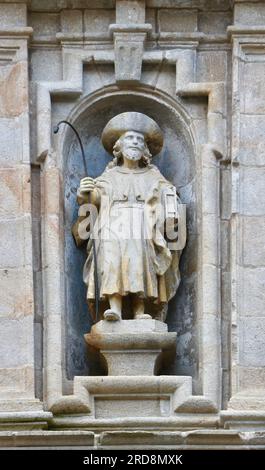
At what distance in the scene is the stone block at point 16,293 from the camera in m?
28.9

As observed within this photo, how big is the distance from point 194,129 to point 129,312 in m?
1.55

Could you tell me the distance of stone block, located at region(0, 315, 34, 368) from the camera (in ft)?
94.5

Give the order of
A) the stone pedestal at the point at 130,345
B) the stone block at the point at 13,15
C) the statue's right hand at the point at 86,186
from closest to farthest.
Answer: the stone pedestal at the point at 130,345 → the statue's right hand at the point at 86,186 → the stone block at the point at 13,15

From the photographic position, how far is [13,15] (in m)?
29.7

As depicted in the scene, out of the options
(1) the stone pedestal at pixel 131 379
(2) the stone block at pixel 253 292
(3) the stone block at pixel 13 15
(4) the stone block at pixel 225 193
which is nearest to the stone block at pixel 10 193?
(1) the stone pedestal at pixel 131 379

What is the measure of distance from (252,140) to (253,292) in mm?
1228

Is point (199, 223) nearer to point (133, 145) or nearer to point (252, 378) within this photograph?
point (133, 145)

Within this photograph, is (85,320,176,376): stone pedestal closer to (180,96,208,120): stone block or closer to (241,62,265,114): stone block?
(180,96,208,120): stone block

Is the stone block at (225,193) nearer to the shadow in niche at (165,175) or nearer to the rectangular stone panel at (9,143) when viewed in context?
the shadow in niche at (165,175)

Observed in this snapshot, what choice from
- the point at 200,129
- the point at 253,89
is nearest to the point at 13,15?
the point at 200,129

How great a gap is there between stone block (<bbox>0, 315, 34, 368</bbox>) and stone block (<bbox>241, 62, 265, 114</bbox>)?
2.38 m

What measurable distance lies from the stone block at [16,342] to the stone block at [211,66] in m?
2.43

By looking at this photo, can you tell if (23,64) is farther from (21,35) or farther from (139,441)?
(139,441)

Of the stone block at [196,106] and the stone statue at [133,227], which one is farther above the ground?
the stone block at [196,106]
